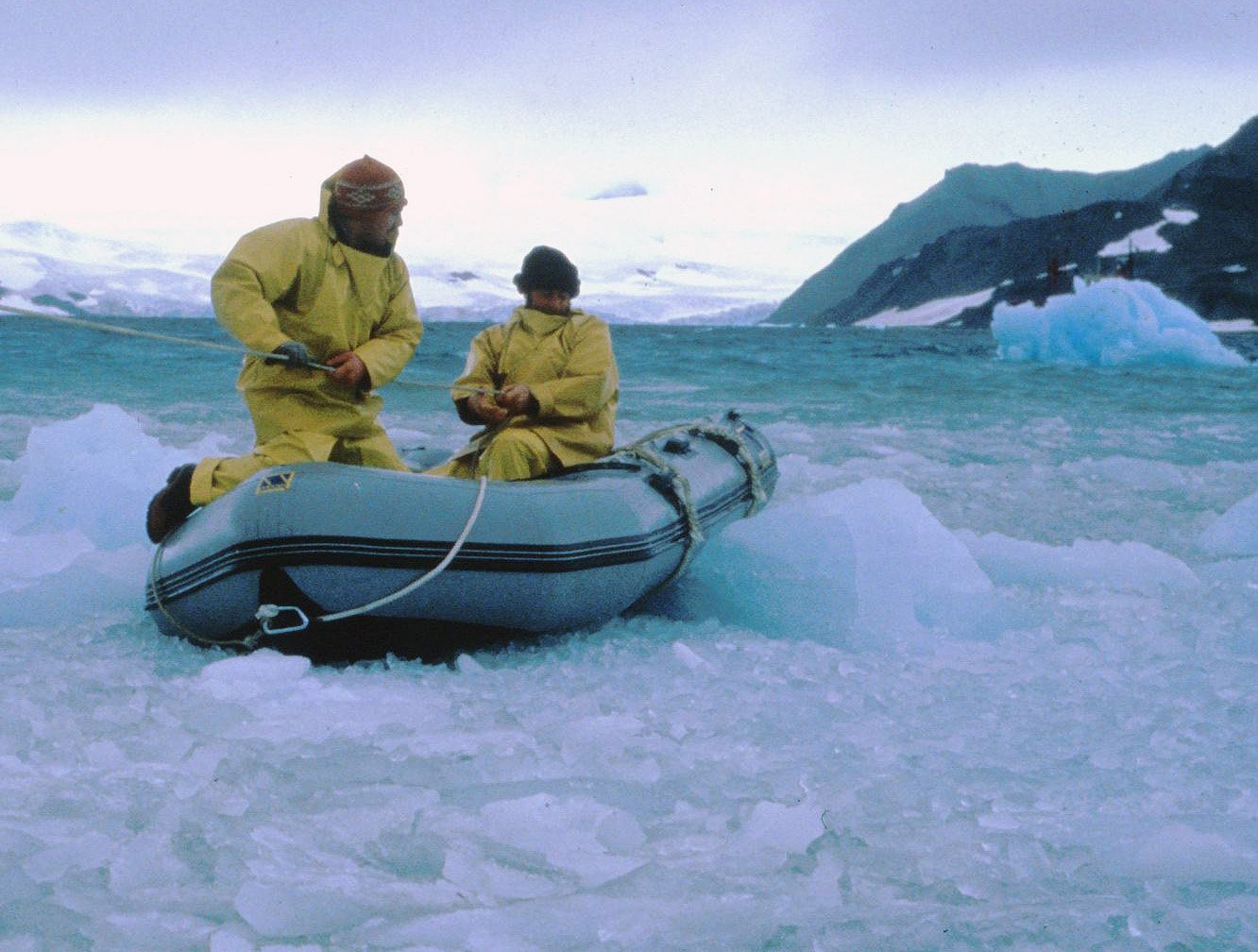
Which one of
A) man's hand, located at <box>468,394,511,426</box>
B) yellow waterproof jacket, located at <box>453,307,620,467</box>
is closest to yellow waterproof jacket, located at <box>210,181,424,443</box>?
man's hand, located at <box>468,394,511,426</box>

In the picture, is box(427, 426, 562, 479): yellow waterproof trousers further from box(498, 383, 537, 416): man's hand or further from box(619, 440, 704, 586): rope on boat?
box(619, 440, 704, 586): rope on boat

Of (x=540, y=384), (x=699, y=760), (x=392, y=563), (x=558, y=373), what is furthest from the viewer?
(x=558, y=373)

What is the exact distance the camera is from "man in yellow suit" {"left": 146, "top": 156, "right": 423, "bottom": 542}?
11.1 ft

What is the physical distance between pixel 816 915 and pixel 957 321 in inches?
4533

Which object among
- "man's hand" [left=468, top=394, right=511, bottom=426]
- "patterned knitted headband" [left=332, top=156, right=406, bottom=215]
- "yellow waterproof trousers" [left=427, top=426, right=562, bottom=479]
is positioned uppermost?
"patterned knitted headband" [left=332, top=156, right=406, bottom=215]

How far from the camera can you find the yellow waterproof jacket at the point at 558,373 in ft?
13.5

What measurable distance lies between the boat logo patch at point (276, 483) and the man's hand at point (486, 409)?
0.89 meters

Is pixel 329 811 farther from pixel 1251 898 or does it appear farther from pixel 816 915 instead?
pixel 1251 898

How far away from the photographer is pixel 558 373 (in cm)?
419

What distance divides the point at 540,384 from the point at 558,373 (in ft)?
0.53

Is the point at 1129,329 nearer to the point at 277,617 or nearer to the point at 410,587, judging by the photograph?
the point at 410,587

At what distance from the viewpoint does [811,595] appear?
154 inches

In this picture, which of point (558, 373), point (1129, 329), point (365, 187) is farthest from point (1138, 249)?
point (365, 187)

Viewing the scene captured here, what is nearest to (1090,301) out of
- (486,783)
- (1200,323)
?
(1200,323)
